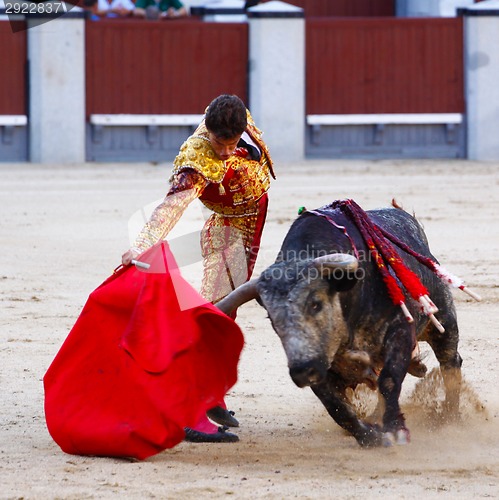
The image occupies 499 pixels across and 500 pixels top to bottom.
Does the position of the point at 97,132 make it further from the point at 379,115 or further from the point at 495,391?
the point at 495,391

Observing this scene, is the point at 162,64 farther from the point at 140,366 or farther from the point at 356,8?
the point at 140,366

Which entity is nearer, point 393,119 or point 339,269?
point 339,269

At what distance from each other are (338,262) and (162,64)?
8213 millimetres

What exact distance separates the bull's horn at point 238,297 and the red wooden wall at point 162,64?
7.80 meters

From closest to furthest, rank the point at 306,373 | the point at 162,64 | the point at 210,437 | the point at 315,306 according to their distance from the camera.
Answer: the point at 306,373
the point at 315,306
the point at 210,437
the point at 162,64

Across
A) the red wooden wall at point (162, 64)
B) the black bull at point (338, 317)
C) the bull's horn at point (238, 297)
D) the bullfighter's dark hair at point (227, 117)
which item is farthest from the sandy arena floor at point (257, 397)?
the red wooden wall at point (162, 64)

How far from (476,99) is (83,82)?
3.57 metres

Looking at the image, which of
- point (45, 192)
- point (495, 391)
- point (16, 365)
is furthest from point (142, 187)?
point (495, 391)

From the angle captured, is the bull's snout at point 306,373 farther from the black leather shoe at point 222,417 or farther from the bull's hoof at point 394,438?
the black leather shoe at point 222,417

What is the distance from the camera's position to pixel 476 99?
11344 millimetres

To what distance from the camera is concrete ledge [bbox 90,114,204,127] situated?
1096 cm

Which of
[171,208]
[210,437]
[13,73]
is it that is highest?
[13,73]

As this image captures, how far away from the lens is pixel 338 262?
9.96 ft

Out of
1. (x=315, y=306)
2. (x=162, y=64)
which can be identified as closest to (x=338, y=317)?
(x=315, y=306)
